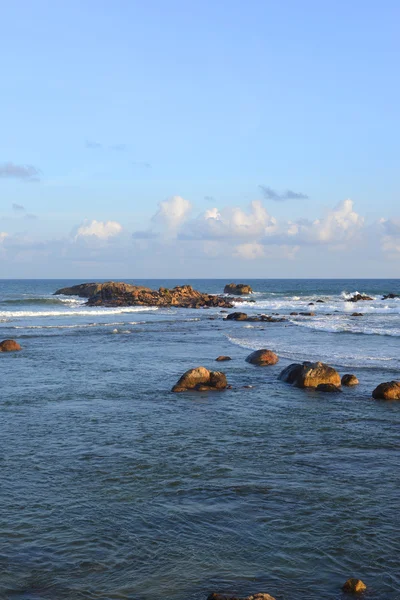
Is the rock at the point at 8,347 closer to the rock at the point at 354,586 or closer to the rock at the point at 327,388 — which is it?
the rock at the point at 327,388

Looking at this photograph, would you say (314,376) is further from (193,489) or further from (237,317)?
(237,317)

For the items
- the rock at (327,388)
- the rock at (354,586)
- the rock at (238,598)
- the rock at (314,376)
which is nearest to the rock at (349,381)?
the rock at (314,376)

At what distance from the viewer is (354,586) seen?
22.0 feet

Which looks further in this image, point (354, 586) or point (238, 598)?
point (354, 586)

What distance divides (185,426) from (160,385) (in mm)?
5927

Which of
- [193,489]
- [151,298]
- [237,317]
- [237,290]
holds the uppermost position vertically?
[237,290]

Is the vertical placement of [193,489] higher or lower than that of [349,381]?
lower

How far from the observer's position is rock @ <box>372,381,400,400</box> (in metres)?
17.7

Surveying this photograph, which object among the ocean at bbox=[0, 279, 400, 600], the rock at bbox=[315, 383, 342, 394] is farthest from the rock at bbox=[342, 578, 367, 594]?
the rock at bbox=[315, 383, 342, 394]

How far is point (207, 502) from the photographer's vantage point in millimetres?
9391

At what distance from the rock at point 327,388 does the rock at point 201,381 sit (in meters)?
3.33

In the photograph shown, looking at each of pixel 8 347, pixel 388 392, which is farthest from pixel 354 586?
pixel 8 347

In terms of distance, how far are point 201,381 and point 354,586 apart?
522 inches

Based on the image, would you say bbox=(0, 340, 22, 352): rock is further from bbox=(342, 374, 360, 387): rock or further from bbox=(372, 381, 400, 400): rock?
bbox=(372, 381, 400, 400): rock
